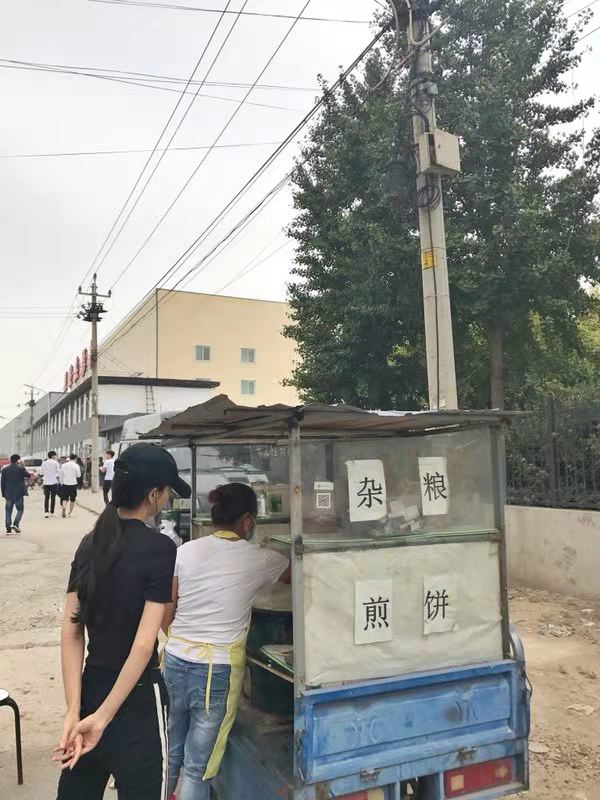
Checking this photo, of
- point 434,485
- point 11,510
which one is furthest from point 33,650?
point 11,510

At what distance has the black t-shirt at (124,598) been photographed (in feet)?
6.39

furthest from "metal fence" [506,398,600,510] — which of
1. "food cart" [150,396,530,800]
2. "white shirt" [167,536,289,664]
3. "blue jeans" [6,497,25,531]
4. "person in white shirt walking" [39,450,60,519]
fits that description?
"person in white shirt walking" [39,450,60,519]

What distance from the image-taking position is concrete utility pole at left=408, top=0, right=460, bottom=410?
654 cm

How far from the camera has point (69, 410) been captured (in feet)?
162

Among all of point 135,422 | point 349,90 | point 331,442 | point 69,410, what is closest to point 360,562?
point 331,442

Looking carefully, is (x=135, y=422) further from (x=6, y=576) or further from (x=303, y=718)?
(x=303, y=718)

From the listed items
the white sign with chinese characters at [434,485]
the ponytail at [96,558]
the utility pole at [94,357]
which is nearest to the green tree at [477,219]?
the white sign with chinese characters at [434,485]

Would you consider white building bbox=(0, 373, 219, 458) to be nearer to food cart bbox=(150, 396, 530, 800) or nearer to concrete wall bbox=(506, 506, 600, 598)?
concrete wall bbox=(506, 506, 600, 598)

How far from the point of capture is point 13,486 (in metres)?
12.8

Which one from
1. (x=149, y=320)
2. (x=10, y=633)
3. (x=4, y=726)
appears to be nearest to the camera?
(x=4, y=726)

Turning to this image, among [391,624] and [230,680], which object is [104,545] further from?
[391,624]

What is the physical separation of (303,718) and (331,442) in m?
1.05

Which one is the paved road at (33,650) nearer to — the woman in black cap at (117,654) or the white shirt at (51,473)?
the woman in black cap at (117,654)

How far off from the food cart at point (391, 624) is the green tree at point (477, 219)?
6.19 metres
